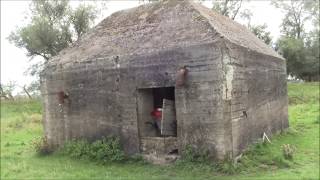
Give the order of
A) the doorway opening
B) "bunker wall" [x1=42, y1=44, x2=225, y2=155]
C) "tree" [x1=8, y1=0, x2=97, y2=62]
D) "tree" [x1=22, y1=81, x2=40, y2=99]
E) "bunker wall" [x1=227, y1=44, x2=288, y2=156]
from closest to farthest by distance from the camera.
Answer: "bunker wall" [x1=42, y1=44, x2=225, y2=155]
"bunker wall" [x1=227, y1=44, x2=288, y2=156]
the doorway opening
"tree" [x1=8, y1=0, x2=97, y2=62]
"tree" [x1=22, y1=81, x2=40, y2=99]

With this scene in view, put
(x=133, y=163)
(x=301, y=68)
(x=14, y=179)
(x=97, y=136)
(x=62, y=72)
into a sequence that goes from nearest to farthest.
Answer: (x=14, y=179), (x=133, y=163), (x=97, y=136), (x=62, y=72), (x=301, y=68)

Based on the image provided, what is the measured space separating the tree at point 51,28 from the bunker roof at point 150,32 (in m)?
17.0

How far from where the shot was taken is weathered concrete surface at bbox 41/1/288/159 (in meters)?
11.1

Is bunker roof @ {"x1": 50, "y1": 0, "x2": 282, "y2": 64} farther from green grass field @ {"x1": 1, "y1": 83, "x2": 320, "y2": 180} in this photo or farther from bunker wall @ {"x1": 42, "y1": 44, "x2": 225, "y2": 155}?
green grass field @ {"x1": 1, "y1": 83, "x2": 320, "y2": 180}

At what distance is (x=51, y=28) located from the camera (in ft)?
104

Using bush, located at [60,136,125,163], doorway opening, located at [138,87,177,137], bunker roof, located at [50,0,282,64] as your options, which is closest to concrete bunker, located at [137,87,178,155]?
doorway opening, located at [138,87,177,137]

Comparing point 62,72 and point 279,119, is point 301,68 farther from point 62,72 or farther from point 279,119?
point 62,72

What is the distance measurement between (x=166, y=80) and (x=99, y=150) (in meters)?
2.84

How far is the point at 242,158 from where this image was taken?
37.5ft

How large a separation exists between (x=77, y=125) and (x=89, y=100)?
100 centimetres

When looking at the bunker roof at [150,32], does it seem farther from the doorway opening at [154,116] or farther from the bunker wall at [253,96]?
the doorway opening at [154,116]

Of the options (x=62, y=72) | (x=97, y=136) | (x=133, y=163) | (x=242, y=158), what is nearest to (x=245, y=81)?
(x=242, y=158)

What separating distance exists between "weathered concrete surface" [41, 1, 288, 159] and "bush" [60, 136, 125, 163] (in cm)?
24

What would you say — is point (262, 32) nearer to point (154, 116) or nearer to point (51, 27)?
point (51, 27)
